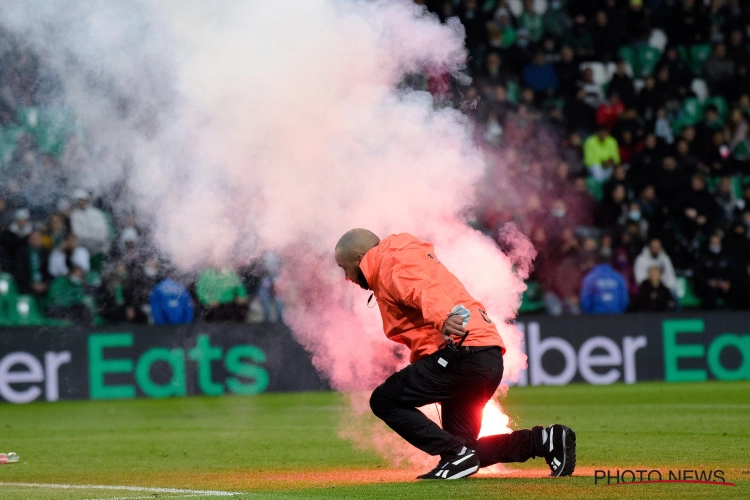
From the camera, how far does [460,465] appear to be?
321 inches

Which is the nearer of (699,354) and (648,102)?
(699,354)

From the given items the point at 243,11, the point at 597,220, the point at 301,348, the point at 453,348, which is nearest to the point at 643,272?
the point at 597,220

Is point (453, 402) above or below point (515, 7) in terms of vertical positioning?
below

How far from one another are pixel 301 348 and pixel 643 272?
592 cm

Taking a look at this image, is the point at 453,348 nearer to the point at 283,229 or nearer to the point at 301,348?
the point at 283,229

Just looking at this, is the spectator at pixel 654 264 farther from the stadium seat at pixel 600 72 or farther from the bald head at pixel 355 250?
the bald head at pixel 355 250

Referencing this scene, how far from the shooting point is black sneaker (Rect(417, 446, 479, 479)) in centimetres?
816

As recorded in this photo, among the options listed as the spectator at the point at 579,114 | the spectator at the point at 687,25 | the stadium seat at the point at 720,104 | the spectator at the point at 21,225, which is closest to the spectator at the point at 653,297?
the spectator at the point at 579,114

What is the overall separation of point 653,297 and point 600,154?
9.67 ft

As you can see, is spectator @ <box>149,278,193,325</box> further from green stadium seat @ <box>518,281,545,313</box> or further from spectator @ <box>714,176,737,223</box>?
spectator @ <box>714,176,737,223</box>

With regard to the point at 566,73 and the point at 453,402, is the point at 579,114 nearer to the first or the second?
the point at 566,73

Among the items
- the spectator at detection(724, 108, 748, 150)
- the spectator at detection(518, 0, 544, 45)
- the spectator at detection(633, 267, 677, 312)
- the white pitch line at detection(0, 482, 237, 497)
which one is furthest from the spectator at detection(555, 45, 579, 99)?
the white pitch line at detection(0, 482, 237, 497)

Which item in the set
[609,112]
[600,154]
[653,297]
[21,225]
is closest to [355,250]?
[21,225]

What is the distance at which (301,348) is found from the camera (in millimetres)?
18984
